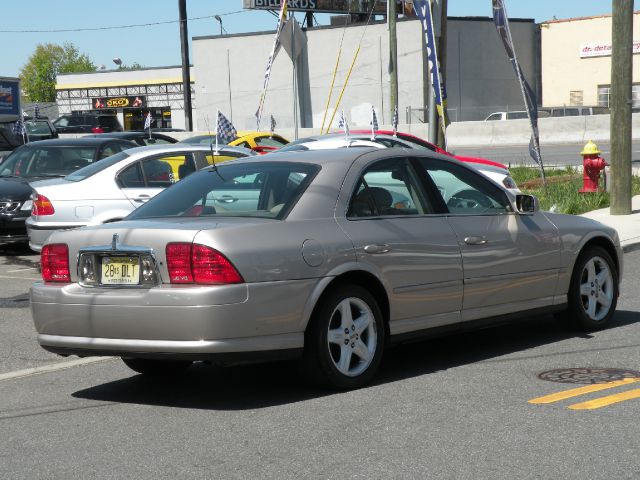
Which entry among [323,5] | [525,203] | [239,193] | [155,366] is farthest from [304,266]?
[323,5]

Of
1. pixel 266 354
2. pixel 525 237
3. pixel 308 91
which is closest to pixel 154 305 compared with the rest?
pixel 266 354

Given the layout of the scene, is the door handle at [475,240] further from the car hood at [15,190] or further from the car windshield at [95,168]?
the car hood at [15,190]

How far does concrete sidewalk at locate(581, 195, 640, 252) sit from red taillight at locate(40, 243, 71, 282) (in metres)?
9.00

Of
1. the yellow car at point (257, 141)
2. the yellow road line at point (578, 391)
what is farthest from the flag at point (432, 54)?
the yellow road line at point (578, 391)

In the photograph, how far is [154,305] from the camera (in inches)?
252

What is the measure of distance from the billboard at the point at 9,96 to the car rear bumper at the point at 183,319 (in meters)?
23.2

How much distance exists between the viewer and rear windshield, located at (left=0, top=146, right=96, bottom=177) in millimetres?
16609

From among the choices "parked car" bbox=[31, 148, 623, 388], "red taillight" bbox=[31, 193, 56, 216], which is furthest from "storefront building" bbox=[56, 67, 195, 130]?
"parked car" bbox=[31, 148, 623, 388]

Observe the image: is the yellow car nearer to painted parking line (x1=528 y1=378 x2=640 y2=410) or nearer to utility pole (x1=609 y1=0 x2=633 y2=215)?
utility pole (x1=609 y1=0 x2=633 y2=215)

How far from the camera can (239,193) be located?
7293mm

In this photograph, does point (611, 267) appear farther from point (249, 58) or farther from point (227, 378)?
point (249, 58)

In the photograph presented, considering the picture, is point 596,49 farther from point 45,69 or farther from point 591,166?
point 45,69

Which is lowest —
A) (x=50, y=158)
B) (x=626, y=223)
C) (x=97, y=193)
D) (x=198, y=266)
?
(x=626, y=223)

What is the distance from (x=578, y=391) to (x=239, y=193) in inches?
95.8
